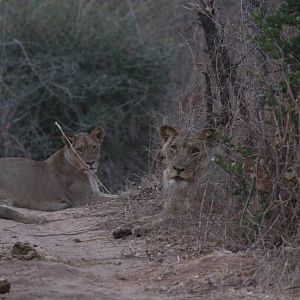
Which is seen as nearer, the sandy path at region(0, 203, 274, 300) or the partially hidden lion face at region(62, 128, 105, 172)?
the sandy path at region(0, 203, 274, 300)

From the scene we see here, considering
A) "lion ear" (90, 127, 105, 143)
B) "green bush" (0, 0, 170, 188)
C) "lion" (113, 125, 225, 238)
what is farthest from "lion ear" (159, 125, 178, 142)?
"green bush" (0, 0, 170, 188)

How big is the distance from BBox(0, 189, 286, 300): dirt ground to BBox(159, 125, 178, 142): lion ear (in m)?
0.91

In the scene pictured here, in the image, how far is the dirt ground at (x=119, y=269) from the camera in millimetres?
5770

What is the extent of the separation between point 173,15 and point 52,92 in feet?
12.4

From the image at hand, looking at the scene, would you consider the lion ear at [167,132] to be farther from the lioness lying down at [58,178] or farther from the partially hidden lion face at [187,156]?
the lioness lying down at [58,178]

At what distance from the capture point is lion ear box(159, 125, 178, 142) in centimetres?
824

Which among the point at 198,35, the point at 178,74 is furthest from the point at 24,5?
the point at 198,35

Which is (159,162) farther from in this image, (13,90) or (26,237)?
(13,90)

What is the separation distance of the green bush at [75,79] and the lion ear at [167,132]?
7.28 metres

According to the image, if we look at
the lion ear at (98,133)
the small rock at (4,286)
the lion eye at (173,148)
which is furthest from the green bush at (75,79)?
the small rock at (4,286)

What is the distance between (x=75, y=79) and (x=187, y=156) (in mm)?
8395

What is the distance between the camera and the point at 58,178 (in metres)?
11.4

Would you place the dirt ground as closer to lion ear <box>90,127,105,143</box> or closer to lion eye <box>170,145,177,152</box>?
lion eye <box>170,145,177,152</box>

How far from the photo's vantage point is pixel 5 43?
16.2m
